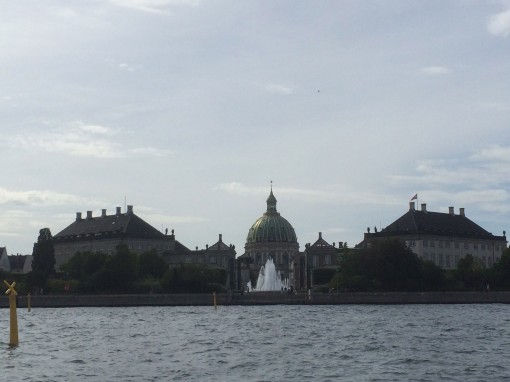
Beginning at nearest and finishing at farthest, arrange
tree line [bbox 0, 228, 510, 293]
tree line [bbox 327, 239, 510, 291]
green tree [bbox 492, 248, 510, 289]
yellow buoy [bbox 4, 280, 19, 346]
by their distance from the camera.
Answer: yellow buoy [bbox 4, 280, 19, 346] < green tree [bbox 492, 248, 510, 289] < tree line [bbox 327, 239, 510, 291] < tree line [bbox 0, 228, 510, 293]

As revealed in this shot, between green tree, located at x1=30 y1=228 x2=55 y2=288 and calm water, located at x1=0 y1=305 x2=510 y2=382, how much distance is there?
70.6 metres

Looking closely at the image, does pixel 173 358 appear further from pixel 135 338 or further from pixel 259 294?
pixel 259 294

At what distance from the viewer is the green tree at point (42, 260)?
15175 centimetres

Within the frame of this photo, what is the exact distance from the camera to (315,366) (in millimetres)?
46219

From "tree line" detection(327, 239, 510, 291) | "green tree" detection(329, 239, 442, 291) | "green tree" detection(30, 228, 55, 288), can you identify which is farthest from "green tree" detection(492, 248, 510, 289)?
"green tree" detection(30, 228, 55, 288)

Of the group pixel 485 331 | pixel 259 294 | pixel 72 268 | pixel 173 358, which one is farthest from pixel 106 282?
pixel 173 358

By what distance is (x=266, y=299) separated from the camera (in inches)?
5143

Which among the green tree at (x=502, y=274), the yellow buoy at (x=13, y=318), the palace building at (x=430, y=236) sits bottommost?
the yellow buoy at (x=13, y=318)

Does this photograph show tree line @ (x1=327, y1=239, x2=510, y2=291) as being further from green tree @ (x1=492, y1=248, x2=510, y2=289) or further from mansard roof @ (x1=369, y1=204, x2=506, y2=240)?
mansard roof @ (x1=369, y1=204, x2=506, y2=240)

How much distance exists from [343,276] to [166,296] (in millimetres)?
27653

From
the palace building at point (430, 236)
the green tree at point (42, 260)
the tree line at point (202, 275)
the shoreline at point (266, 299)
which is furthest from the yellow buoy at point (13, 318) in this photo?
the palace building at point (430, 236)

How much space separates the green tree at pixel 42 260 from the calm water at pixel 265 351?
70.6 metres

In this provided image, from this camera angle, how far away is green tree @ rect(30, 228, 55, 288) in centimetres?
15175

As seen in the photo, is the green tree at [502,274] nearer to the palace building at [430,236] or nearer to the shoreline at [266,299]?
the shoreline at [266,299]
